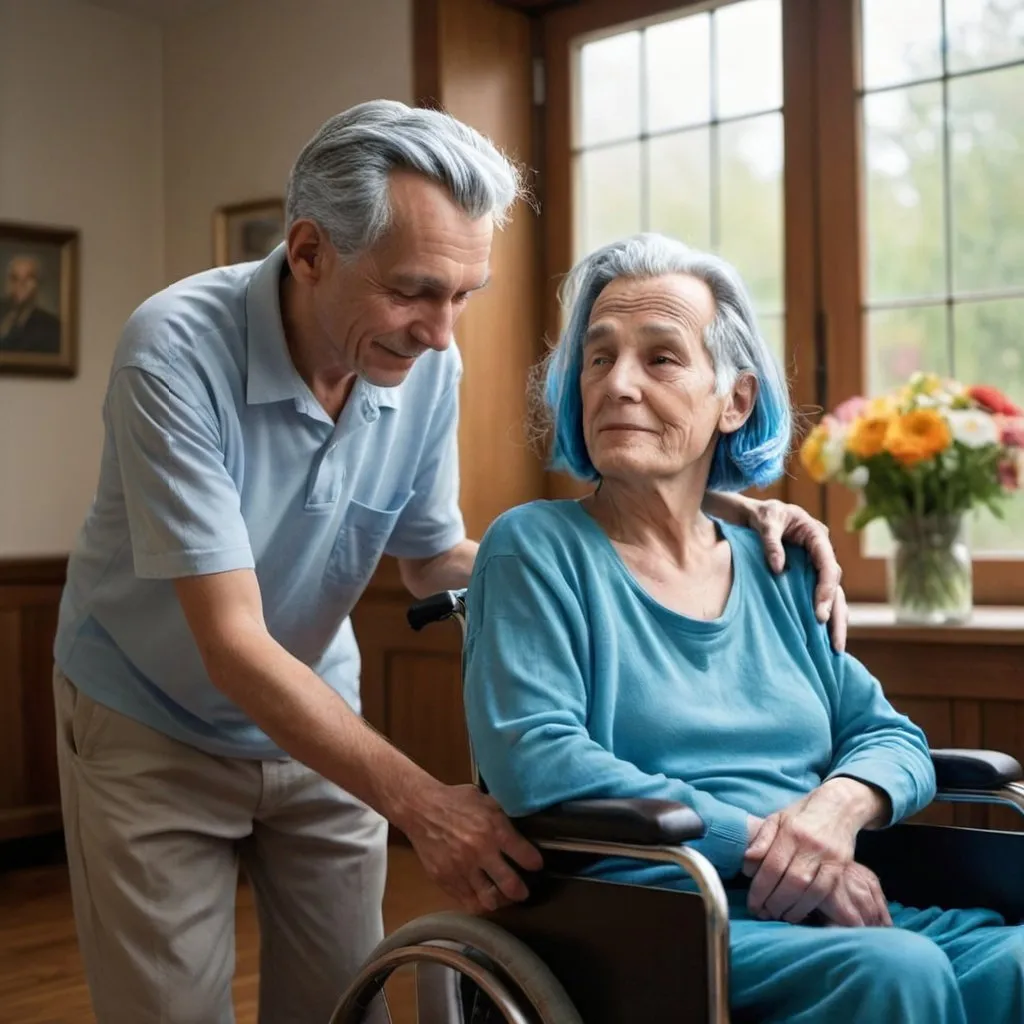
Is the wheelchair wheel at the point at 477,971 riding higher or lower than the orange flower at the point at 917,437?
lower

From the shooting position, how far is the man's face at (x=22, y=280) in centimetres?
426

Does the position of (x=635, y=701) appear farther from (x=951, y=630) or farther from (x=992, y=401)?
(x=992, y=401)

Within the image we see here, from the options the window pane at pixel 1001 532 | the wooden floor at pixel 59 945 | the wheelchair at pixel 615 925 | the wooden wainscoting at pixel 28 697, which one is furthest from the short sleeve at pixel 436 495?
the wooden wainscoting at pixel 28 697

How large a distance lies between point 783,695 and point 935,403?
4.40 feet

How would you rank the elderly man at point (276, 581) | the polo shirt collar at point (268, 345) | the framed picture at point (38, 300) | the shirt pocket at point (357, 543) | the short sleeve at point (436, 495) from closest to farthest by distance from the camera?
the elderly man at point (276, 581) < the polo shirt collar at point (268, 345) < the shirt pocket at point (357, 543) < the short sleeve at point (436, 495) < the framed picture at point (38, 300)

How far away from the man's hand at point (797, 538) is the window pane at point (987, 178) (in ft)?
A: 5.19

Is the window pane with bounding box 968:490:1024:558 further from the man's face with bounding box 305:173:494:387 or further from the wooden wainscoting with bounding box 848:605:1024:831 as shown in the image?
the man's face with bounding box 305:173:494:387

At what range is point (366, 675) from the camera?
3.92 metres

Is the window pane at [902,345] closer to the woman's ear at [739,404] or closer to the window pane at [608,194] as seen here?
the window pane at [608,194]

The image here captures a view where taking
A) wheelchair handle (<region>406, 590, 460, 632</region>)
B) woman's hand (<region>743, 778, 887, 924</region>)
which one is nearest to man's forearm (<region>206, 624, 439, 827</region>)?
wheelchair handle (<region>406, 590, 460, 632</region>)

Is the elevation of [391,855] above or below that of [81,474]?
below

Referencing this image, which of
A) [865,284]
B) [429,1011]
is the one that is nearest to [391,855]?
[865,284]

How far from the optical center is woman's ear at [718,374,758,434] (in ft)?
5.87

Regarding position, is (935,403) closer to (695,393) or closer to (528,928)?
(695,393)
